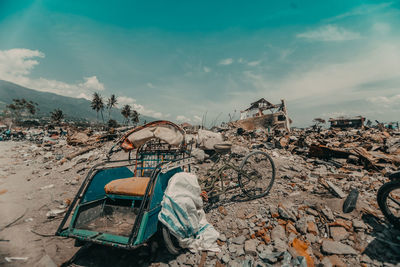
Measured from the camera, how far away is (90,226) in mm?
2941

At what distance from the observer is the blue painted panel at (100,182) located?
318 cm

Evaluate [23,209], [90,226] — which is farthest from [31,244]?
[23,209]

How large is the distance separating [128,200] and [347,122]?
905 inches

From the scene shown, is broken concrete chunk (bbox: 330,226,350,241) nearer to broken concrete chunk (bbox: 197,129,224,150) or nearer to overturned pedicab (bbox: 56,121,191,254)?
overturned pedicab (bbox: 56,121,191,254)

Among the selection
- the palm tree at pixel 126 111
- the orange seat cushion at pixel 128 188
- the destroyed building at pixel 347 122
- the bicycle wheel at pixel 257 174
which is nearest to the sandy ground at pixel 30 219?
the orange seat cushion at pixel 128 188

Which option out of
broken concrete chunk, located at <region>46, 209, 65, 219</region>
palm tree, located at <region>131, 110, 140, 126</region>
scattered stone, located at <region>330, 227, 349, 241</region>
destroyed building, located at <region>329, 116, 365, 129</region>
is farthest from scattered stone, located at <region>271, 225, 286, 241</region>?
palm tree, located at <region>131, 110, 140, 126</region>

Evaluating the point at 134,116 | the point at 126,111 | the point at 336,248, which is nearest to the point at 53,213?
the point at 336,248

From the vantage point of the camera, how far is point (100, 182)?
11.0 feet

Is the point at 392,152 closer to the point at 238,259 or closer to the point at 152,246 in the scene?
the point at 238,259

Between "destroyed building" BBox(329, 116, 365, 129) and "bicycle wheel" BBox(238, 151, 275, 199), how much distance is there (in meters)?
19.0

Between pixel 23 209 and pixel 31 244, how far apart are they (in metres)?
2.08

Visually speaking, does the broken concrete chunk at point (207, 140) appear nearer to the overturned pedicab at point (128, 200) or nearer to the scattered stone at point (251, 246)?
the overturned pedicab at point (128, 200)

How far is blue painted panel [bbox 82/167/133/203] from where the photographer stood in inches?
125

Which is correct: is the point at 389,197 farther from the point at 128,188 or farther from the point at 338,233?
the point at 128,188
